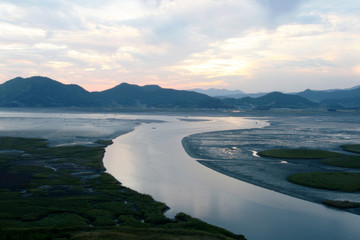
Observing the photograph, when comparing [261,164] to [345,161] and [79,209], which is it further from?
[79,209]

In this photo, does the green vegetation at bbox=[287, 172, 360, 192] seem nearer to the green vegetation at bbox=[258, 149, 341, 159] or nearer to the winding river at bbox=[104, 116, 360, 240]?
the winding river at bbox=[104, 116, 360, 240]

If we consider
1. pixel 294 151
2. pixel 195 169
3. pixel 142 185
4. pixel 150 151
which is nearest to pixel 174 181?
pixel 142 185

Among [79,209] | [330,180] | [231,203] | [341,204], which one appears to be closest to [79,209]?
[79,209]

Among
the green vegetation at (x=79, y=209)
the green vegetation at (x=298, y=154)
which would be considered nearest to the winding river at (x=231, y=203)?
the green vegetation at (x=79, y=209)

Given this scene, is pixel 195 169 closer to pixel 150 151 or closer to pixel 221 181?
pixel 221 181

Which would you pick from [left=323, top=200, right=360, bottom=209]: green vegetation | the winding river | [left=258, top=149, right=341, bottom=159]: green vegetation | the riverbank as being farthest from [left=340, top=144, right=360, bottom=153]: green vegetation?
[left=323, top=200, right=360, bottom=209]: green vegetation
